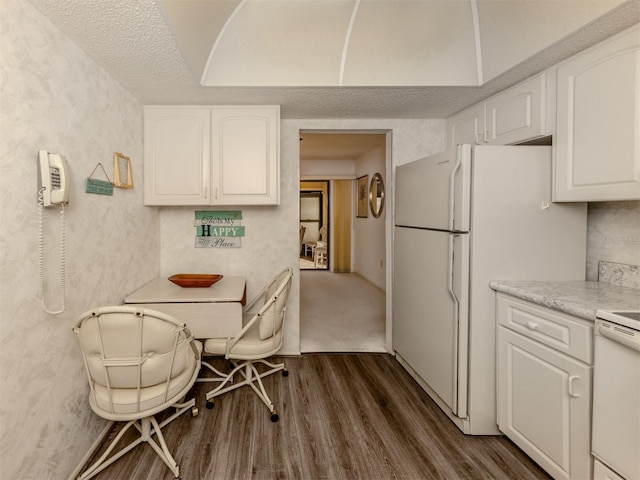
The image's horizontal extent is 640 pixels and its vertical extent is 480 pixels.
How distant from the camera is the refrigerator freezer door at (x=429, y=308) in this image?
7.04 ft

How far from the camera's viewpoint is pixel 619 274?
1938 millimetres

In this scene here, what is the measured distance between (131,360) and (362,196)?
586 cm

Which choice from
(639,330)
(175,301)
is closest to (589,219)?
(639,330)

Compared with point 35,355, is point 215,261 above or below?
above

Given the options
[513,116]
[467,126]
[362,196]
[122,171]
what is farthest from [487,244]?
[362,196]

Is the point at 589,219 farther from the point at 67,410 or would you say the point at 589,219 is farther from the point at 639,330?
the point at 67,410

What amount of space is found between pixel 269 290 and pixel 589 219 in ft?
7.35

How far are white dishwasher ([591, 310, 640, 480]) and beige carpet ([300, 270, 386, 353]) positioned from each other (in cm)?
202

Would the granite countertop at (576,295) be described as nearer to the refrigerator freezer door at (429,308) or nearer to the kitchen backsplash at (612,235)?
the kitchen backsplash at (612,235)

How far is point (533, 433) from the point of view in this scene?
1.75 m

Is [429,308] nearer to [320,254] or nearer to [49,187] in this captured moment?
[49,187]

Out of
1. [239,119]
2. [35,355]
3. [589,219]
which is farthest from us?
[239,119]

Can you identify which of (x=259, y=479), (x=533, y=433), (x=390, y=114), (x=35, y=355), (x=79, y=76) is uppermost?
(x=390, y=114)

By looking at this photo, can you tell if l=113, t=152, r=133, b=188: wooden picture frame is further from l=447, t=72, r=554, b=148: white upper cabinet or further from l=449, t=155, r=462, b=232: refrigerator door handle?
l=447, t=72, r=554, b=148: white upper cabinet
